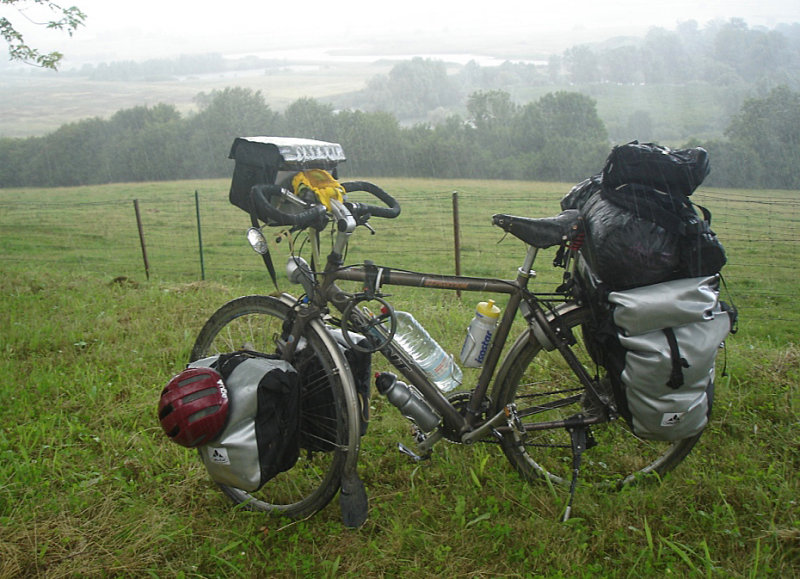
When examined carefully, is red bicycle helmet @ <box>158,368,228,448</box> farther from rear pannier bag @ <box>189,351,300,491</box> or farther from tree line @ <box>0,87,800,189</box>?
tree line @ <box>0,87,800,189</box>

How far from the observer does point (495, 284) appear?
2.36m

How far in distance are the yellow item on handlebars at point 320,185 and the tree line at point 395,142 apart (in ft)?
30.7

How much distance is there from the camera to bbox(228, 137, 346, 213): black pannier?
2240 mm

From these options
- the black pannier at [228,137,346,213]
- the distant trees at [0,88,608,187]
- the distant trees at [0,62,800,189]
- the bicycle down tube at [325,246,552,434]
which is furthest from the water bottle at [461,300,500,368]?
the distant trees at [0,88,608,187]

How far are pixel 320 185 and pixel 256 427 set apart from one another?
1012 mm

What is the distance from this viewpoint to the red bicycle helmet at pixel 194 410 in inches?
83.9

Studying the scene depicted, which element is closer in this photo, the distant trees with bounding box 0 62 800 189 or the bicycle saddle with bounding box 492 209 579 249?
the bicycle saddle with bounding box 492 209 579 249

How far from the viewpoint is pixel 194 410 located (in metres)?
Answer: 2.13

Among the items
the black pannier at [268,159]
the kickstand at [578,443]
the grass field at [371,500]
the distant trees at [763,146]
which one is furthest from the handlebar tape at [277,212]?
the distant trees at [763,146]

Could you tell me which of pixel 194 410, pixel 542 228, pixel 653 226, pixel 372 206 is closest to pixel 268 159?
pixel 372 206

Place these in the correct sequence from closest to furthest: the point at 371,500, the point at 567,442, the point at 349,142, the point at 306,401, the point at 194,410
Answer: the point at 194,410 < the point at 306,401 < the point at 371,500 < the point at 567,442 < the point at 349,142

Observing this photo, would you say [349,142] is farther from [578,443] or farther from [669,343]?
[669,343]

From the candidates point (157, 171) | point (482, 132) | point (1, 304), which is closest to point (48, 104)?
point (157, 171)

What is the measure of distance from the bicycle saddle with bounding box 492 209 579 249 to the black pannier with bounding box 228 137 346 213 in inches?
31.9
